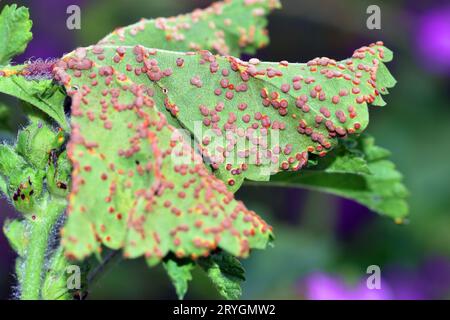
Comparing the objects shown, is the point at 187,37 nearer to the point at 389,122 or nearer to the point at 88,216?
the point at 88,216

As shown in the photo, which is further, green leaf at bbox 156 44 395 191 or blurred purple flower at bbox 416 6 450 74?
blurred purple flower at bbox 416 6 450 74

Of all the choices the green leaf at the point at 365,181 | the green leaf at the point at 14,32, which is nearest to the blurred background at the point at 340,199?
the green leaf at the point at 365,181

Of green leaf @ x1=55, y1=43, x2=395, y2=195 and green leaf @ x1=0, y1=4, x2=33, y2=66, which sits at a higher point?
green leaf @ x1=0, y1=4, x2=33, y2=66

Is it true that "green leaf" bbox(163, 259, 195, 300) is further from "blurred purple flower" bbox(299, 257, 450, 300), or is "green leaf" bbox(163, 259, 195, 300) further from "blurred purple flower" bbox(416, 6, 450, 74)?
"blurred purple flower" bbox(416, 6, 450, 74)

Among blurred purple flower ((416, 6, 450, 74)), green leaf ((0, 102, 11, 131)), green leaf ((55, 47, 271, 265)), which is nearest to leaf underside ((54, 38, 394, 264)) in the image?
green leaf ((55, 47, 271, 265))

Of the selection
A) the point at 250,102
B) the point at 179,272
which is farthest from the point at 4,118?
the point at 179,272

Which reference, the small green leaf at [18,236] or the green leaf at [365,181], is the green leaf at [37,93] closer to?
the small green leaf at [18,236]

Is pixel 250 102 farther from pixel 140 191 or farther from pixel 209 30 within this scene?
pixel 209 30
